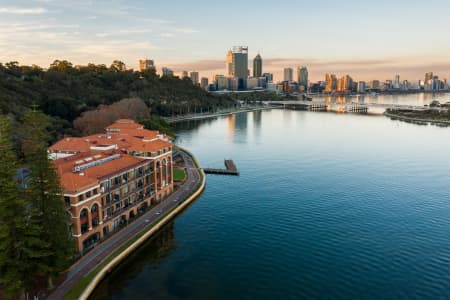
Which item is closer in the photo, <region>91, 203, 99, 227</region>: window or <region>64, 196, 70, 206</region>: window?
<region>64, 196, 70, 206</region>: window

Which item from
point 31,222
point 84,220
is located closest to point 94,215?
point 84,220

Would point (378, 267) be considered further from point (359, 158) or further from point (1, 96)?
point (1, 96)

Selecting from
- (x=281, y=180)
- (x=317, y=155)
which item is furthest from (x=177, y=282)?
(x=317, y=155)

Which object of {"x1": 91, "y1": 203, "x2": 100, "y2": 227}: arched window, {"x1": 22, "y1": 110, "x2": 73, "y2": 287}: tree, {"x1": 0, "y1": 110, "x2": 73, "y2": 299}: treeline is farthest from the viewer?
{"x1": 91, "y1": 203, "x2": 100, "y2": 227}: arched window

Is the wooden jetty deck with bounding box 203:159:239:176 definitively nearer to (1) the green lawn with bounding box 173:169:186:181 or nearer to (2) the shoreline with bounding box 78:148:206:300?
(1) the green lawn with bounding box 173:169:186:181

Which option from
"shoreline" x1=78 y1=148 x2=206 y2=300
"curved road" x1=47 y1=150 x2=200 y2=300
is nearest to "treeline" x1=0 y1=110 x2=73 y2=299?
"curved road" x1=47 y1=150 x2=200 y2=300

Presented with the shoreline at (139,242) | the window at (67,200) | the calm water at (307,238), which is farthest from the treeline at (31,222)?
the calm water at (307,238)
